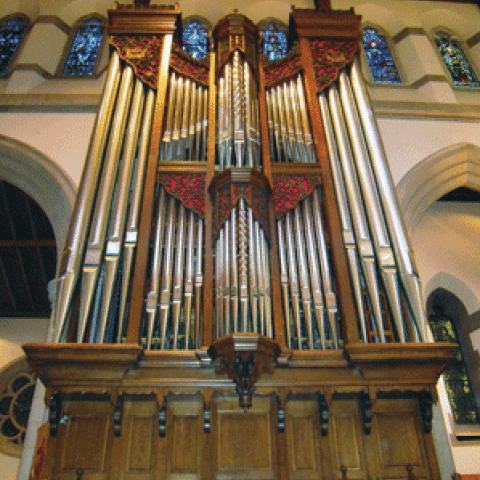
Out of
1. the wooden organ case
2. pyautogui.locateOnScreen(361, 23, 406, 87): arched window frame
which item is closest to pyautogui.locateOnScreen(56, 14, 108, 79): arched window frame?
the wooden organ case

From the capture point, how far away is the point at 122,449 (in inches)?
129

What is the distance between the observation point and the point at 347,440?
339cm

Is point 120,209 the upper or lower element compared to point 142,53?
lower

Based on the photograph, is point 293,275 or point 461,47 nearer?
point 293,275

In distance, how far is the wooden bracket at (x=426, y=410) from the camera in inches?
135

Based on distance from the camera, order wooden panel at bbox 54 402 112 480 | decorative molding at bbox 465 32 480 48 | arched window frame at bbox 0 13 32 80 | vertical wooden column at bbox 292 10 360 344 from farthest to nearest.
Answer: decorative molding at bbox 465 32 480 48, arched window frame at bbox 0 13 32 80, vertical wooden column at bbox 292 10 360 344, wooden panel at bbox 54 402 112 480

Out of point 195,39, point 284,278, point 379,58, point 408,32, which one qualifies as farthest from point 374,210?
point 408,32

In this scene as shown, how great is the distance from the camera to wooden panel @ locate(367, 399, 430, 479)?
3.31 m

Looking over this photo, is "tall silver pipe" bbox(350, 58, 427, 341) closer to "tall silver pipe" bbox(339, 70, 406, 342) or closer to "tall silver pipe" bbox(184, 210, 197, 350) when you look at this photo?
"tall silver pipe" bbox(339, 70, 406, 342)

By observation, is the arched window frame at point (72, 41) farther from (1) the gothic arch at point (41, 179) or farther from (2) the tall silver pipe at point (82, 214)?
(2) the tall silver pipe at point (82, 214)

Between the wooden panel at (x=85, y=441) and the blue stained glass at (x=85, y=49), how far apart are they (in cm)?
491

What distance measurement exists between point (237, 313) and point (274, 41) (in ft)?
17.2

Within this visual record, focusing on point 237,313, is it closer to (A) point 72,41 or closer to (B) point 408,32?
(A) point 72,41

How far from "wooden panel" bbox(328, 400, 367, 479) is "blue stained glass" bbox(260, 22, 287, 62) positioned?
5111 millimetres
